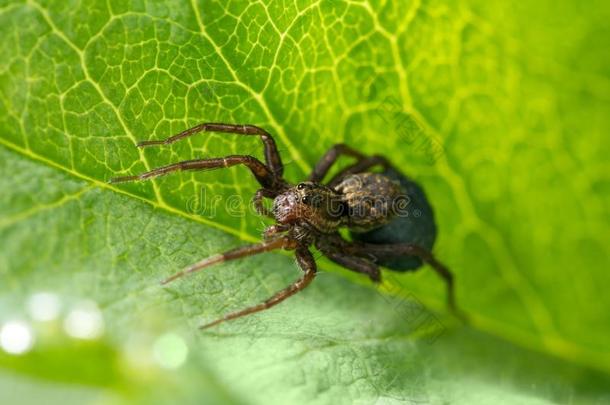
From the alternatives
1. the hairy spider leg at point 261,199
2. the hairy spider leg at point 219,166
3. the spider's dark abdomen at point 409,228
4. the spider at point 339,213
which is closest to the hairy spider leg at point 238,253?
the spider at point 339,213

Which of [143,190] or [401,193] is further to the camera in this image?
[401,193]

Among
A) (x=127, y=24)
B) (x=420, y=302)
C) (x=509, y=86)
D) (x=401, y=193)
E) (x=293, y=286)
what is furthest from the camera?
(x=401, y=193)

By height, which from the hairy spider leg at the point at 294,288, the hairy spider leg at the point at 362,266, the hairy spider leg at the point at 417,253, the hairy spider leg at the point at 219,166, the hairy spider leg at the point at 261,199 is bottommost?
the hairy spider leg at the point at 417,253

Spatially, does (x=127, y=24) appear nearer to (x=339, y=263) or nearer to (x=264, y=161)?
(x=264, y=161)

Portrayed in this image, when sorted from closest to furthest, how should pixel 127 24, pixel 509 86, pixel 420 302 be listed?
pixel 127 24 < pixel 509 86 < pixel 420 302

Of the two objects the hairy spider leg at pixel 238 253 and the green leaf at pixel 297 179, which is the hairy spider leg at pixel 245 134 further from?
the hairy spider leg at pixel 238 253

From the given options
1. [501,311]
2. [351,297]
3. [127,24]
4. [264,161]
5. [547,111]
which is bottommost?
[501,311]

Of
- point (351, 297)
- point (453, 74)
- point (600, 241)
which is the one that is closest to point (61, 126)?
point (351, 297)

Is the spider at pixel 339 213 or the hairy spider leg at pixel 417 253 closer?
the spider at pixel 339 213
